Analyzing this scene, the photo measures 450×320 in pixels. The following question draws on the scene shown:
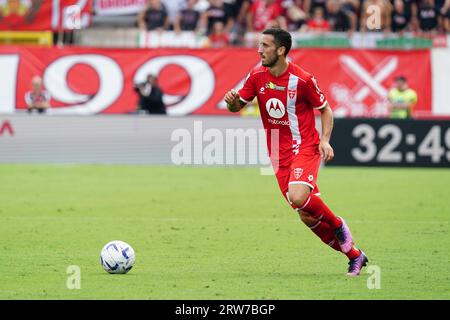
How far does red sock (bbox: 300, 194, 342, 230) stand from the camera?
9578mm

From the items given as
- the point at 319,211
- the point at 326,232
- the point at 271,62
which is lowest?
the point at 326,232

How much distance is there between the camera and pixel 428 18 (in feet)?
86.3

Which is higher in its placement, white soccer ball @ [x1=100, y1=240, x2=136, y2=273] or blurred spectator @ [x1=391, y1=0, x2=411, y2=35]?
blurred spectator @ [x1=391, y1=0, x2=411, y2=35]

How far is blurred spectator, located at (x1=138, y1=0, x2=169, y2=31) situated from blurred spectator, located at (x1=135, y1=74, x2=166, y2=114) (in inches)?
103

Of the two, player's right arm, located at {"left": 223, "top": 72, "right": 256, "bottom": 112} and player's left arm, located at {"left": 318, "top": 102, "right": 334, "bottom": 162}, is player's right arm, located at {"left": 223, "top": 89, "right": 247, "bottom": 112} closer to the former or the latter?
player's right arm, located at {"left": 223, "top": 72, "right": 256, "bottom": 112}

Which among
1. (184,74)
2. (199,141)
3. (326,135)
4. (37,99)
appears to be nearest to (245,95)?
(326,135)

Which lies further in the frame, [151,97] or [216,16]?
[216,16]

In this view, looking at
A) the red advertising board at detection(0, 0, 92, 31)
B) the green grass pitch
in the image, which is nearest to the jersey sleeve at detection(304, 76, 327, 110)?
the green grass pitch

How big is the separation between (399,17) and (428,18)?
731 mm

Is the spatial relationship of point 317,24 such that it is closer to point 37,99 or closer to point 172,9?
point 172,9

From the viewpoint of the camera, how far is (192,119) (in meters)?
21.9

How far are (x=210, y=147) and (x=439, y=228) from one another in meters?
8.50
